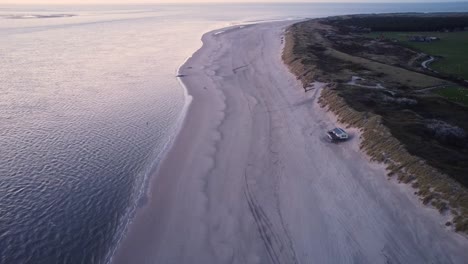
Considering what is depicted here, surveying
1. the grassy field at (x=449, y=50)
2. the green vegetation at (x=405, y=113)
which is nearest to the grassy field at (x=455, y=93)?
the green vegetation at (x=405, y=113)

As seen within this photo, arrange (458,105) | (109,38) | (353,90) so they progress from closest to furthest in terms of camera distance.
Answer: (458,105), (353,90), (109,38)

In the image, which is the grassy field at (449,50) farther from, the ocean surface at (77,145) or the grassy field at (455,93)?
the ocean surface at (77,145)

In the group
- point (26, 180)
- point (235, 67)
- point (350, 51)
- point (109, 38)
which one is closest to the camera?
point (26, 180)

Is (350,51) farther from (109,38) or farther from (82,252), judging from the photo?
(82,252)

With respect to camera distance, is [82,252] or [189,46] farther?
[189,46]

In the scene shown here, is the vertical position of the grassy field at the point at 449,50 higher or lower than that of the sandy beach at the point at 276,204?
lower

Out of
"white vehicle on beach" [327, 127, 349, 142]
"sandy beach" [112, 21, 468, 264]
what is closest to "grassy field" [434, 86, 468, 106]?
"sandy beach" [112, 21, 468, 264]

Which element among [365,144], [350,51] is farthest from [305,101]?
[350,51]

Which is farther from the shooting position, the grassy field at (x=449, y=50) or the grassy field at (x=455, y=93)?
the grassy field at (x=449, y=50)
